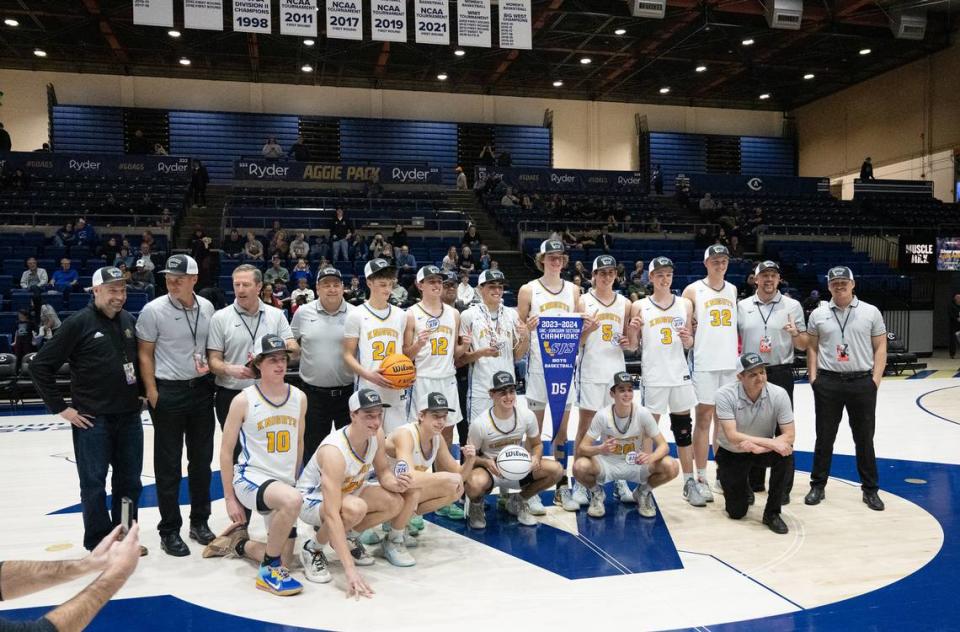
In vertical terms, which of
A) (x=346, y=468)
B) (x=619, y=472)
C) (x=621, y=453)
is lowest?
(x=619, y=472)

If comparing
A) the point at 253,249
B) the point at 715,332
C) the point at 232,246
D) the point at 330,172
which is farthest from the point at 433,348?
the point at 330,172

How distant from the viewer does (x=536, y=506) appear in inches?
205

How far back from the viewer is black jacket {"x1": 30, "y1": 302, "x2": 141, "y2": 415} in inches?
165

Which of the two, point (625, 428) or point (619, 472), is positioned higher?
point (625, 428)

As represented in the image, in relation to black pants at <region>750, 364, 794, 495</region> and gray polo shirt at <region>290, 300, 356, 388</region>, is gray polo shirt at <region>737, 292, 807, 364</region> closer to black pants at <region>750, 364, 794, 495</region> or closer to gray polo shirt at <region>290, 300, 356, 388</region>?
black pants at <region>750, 364, 794, 495</region>

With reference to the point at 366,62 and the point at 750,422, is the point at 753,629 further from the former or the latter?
the point at 366,62

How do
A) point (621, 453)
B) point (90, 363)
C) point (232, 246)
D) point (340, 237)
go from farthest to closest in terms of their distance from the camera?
point (340, 237)
point (232, 246)
point (621, 453)
point (90, 363)

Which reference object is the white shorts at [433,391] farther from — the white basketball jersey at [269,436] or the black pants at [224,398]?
the black pants at [224,398]

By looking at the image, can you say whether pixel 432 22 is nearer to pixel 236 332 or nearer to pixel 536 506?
pixel 236 332

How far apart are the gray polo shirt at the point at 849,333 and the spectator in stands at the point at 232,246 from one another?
11.9 m

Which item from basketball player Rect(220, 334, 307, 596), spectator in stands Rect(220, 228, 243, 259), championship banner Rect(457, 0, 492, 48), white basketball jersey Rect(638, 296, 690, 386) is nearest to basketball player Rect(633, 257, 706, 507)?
white basketball jersey Rect(638, 296, 690, 386)

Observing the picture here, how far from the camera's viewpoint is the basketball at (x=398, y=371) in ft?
15.0

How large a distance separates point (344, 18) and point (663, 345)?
402 inches

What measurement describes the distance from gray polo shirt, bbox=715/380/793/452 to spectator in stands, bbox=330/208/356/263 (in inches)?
428
